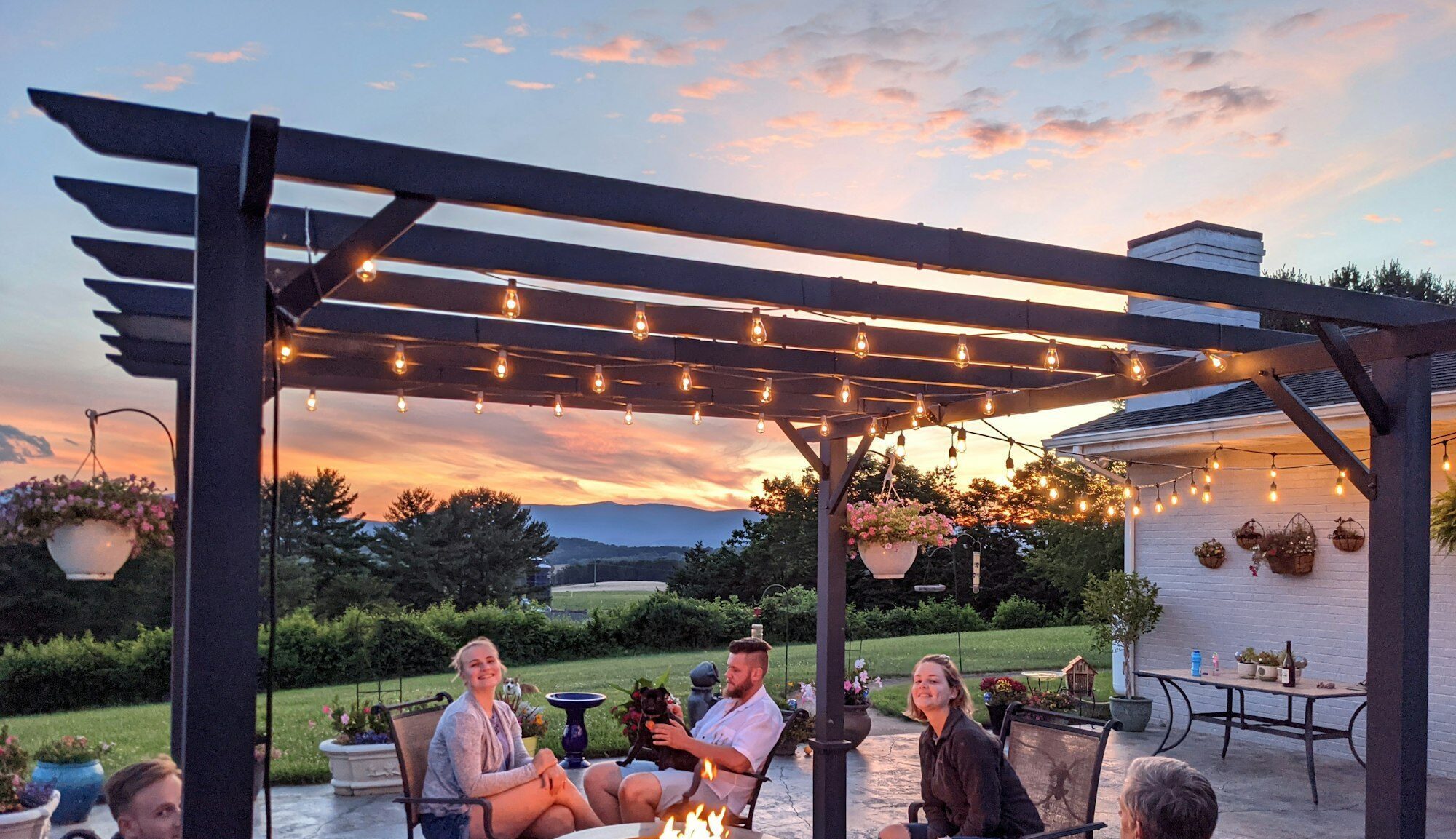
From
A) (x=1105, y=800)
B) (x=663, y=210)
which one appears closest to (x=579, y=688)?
(x=1105, y=800)

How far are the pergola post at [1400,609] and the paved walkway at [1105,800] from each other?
2231mm

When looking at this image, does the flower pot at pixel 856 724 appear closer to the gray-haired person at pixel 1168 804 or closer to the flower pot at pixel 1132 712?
the flower pot at pixel 1132 712

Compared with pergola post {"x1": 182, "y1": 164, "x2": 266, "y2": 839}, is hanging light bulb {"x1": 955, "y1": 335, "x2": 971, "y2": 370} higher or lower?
higher

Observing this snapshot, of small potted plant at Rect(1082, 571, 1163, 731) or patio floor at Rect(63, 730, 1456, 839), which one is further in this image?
small potted plant at Rect(1082, 571, 1163, 731)

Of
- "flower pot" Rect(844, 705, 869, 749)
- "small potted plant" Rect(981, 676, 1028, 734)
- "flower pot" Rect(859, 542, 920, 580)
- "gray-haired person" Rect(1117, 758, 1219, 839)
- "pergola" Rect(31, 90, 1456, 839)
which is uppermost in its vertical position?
"pergola" Rect(31, 90, 1456, 839)

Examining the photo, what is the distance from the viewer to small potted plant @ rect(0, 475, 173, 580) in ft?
16.0

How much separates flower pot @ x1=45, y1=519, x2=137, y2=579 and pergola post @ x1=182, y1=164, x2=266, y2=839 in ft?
9.93

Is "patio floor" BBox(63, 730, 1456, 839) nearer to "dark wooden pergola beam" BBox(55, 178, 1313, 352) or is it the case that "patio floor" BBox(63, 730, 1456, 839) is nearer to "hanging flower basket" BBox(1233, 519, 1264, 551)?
"hanging flower basket" BBox(1233, 519, 1264, 551)

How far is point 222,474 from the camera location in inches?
96.0

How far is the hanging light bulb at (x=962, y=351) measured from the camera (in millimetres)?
5121

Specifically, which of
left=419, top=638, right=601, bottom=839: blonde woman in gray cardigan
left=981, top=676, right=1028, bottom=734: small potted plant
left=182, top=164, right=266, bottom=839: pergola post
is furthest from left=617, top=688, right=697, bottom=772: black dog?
left=981, top=676, right=1028, bottom=734: small potted plant

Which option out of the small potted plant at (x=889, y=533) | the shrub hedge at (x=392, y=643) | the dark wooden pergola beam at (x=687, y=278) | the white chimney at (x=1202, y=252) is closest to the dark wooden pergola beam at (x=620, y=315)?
the dark wooden pergola beam at (x=687, y=278)

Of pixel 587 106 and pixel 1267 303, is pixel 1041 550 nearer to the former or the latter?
pixel 587 106

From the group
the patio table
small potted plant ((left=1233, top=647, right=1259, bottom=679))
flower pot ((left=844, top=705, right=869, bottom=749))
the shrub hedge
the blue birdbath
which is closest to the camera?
the patio table
